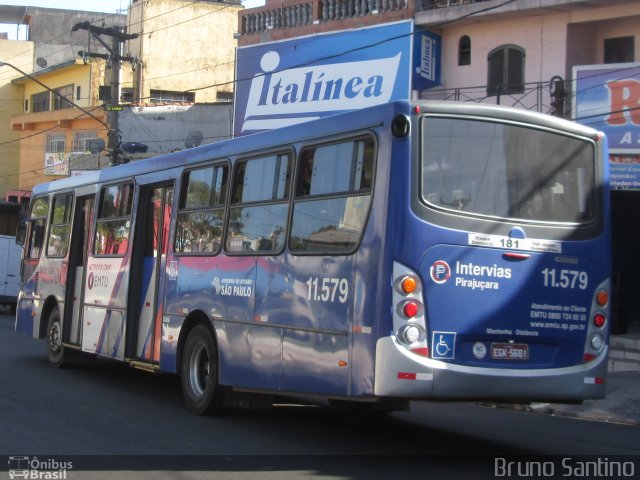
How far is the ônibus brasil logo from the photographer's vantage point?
7866 millimetres

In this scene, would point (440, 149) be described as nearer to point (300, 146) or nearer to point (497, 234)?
point (497, 234)


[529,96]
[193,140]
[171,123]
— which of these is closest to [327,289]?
[529,96]

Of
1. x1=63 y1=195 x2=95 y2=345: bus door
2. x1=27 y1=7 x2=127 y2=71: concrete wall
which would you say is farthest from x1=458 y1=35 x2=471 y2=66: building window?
x1=27 y1=7 x2=127 y2=71: concrete wall

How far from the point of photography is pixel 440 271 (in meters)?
7.90

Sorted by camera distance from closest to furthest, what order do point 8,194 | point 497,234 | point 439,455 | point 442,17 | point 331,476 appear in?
point 331,476 → point 497,234 → point 439,455 → point 442,17 → point 8,194

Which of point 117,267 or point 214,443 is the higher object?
point 117,267

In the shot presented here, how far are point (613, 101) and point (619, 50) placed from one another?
2.10m

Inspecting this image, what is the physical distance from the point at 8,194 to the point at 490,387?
43470mm

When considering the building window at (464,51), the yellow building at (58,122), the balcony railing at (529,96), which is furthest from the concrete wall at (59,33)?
the balcony railing at (529,96)

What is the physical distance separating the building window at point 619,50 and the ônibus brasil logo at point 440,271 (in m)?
14.0

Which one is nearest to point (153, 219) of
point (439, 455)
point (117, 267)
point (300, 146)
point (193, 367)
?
point (117, 267)

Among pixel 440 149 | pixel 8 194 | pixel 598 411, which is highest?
pixel 8 194

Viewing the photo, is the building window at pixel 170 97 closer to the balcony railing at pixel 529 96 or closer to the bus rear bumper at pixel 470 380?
the balcony railing at pixel 529 96

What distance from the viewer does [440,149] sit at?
809 cm
